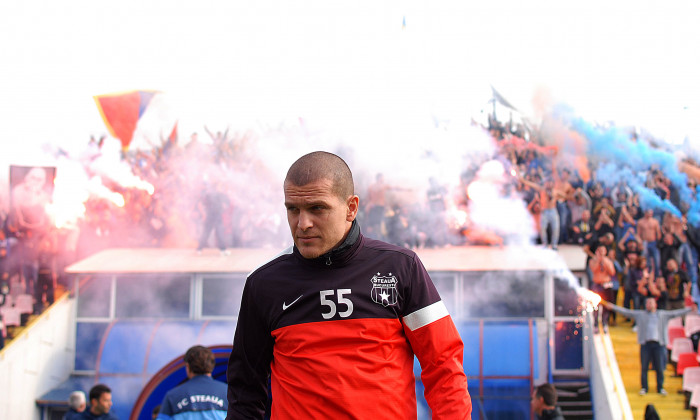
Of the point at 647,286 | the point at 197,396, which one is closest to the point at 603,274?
the point at 647,286

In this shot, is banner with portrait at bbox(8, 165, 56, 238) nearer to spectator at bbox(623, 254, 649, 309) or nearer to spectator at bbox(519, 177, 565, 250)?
spectator at bbox(519, 177, 565, 250)

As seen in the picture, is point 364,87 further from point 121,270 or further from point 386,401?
point 386,401

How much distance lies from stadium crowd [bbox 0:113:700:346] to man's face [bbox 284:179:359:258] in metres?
5.14

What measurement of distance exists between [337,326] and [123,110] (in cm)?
598

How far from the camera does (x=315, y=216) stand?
1802mm

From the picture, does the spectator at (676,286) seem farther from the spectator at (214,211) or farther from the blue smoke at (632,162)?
the spectator at (214,211)

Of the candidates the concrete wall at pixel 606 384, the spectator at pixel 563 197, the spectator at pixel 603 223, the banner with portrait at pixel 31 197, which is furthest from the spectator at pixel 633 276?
the banner with portrait at pixel 31 197

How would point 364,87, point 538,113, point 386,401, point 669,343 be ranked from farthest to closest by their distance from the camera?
point 364,87 → point 538,113 → point 669,343 → point 386,401

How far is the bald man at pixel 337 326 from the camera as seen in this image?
170cm

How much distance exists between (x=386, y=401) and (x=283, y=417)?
10.9 inches

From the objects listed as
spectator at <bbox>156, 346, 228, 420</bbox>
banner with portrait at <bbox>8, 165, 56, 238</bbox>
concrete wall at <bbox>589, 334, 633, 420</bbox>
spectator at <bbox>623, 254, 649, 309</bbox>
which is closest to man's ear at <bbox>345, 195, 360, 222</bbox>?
spectator at <bbox>156, 346, 228, 420</bbox>

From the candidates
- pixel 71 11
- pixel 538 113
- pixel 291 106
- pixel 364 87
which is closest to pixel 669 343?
pixel 538 113

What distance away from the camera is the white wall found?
249 inches

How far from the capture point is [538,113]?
6.79 m
